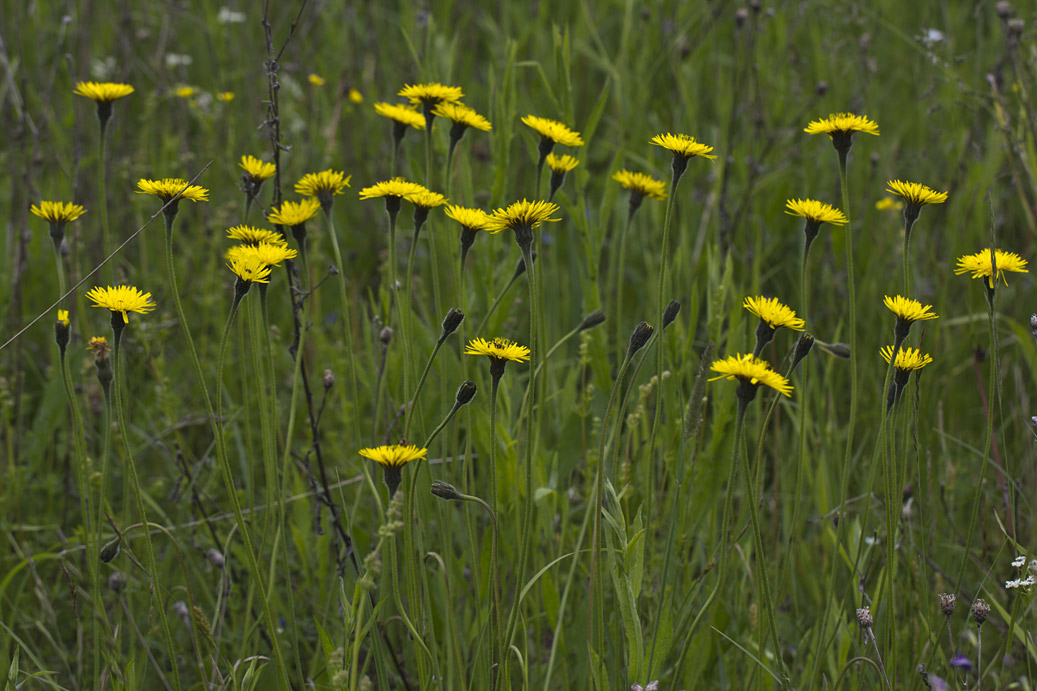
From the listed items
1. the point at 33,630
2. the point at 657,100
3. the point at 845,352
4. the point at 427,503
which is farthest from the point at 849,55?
the point at 33,630

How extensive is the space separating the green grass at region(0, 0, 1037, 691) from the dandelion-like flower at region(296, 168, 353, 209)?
19 centimetres

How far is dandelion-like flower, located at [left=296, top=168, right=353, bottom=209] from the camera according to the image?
4.76ft

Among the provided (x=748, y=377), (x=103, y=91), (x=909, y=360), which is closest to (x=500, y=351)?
(x=748, y=377)

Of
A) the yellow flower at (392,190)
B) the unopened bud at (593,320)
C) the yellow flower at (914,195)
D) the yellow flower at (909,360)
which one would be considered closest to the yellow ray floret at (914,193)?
the yellow flower at (914,195)

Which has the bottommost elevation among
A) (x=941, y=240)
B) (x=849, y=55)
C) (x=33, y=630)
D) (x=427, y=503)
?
(x=33, y=630)

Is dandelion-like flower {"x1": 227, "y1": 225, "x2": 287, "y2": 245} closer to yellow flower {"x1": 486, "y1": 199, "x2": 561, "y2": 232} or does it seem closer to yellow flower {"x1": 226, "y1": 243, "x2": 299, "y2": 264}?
yellow flower {"x1": 226, "y1": 243, "x2": 299, "y2": 264}

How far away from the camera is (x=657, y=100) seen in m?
3.61

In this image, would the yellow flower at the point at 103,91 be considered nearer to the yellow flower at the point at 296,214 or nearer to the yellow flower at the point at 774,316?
the yellow flower at the point at 296,214

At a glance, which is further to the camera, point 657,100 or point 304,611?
point 657,100

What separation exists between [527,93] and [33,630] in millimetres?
2827

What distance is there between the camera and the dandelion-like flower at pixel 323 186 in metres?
1.45

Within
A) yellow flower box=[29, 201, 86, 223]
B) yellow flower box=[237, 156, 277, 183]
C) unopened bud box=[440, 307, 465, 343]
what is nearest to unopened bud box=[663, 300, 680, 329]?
unopened bud box=[440, 307, 465, 343]

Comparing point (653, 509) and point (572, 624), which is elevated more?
point (653, 509)

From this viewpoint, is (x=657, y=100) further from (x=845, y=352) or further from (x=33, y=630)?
(x=33, y=630)
